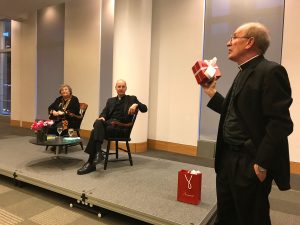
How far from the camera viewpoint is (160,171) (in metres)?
3.29

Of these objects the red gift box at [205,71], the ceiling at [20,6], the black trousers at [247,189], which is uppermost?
the ceiling at [20,6]

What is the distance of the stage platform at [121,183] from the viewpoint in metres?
A: 2.16

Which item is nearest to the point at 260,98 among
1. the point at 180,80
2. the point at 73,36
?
the point at 180,80

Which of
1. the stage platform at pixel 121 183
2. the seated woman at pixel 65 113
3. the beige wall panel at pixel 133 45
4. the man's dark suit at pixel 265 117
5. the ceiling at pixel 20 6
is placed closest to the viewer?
the man's dark suit at pixel 265 117

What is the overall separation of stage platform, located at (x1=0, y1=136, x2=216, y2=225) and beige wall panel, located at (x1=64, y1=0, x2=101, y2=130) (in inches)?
82.2

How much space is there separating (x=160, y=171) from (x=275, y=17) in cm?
279

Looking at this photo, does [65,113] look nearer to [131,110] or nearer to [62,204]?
[131,110]

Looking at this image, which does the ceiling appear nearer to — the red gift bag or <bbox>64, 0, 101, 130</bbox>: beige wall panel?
<bbox>64, 0, 101, 130</bbox>: beige wall panel

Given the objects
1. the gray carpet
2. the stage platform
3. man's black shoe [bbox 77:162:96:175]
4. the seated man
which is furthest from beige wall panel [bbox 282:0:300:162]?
man's black shoe [bbox 77:162:96:175]

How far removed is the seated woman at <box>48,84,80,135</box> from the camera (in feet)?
12.8

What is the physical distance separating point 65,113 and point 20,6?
365cm

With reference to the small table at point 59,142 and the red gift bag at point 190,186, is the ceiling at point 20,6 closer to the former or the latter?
the small table at point 59,142

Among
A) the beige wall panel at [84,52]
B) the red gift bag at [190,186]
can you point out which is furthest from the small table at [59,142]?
the beige wall panel at [84,52]

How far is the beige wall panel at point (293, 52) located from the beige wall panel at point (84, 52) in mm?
3571
